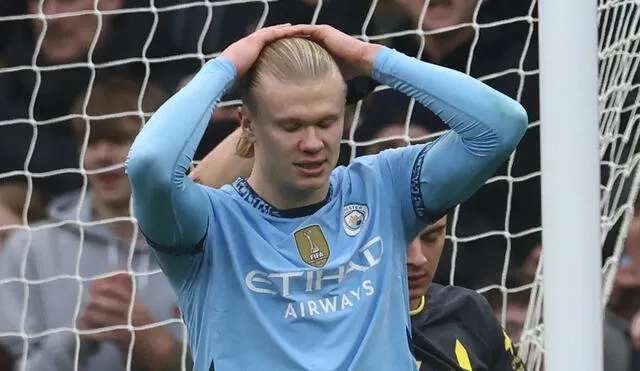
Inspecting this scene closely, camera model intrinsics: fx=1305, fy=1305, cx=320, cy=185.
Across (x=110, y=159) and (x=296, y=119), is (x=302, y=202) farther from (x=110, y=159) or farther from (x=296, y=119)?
(x=110, y=159)

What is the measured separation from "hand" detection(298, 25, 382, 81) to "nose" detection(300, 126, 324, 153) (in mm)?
139

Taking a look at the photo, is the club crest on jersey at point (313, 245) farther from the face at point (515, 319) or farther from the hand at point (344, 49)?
the face at point (515, 319)

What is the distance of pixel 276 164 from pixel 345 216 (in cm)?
11

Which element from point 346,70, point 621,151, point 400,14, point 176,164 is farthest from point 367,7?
point 176,164

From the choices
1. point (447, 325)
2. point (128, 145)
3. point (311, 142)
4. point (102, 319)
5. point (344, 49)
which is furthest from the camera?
point (128, 145)

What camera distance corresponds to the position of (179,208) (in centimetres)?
143

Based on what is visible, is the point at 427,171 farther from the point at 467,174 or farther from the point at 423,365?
the point at 423,365

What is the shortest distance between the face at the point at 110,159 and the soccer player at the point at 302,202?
3.45ft

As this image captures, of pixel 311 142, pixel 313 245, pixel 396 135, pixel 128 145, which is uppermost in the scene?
pixel 311 142

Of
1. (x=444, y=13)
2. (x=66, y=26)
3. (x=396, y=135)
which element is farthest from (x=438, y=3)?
(x=66, y=26)

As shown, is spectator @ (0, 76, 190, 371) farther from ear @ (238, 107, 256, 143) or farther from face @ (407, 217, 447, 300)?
ear @ (238, 107, 256, 143)

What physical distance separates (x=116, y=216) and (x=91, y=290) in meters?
0.15

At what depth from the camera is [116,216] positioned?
8.27ft

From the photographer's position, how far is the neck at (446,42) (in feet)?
8.41
